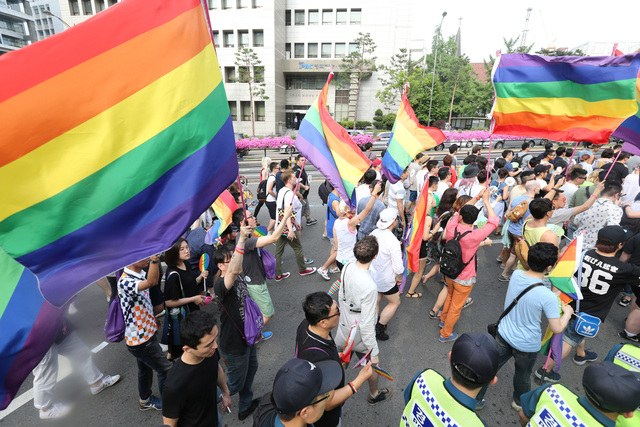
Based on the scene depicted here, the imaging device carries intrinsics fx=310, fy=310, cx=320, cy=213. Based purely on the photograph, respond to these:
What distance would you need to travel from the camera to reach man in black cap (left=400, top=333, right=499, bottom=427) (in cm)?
172

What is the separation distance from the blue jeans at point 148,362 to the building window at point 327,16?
49271mm

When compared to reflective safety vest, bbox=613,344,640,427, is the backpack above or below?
below

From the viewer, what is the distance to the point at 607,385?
1623mm

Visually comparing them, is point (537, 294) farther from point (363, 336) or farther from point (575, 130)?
point (575, 130)

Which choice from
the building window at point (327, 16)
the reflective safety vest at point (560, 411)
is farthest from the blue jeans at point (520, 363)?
the building window at point (327, 16)

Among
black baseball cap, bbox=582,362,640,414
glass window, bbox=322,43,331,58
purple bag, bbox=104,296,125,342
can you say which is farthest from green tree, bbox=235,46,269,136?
black baseball cap, bbox=582,362,640,414

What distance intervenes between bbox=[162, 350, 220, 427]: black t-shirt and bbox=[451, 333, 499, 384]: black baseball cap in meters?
1.73

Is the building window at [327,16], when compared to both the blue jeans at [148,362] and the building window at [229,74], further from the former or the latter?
the blue jeans at [148,362]

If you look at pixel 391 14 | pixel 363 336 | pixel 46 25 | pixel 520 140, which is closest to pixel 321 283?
pixel 363 336

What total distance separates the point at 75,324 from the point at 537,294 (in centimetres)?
456

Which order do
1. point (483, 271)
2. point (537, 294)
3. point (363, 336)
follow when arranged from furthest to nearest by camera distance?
point (483, 271) < point (363, 336) < point (537, 294)

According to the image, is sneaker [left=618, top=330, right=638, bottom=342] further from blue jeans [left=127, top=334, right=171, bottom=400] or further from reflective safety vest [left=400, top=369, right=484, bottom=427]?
blue jeans [left=127, top=334, right=171, bottom=400]

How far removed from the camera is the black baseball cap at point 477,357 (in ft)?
5.73

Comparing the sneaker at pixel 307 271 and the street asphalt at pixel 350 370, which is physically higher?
the street asphalt at pixel 350 370
